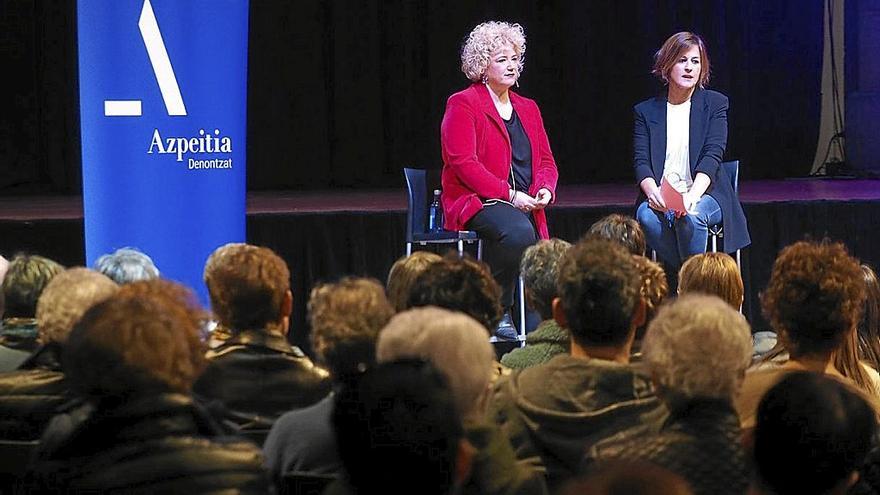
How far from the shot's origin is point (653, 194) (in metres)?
5.48

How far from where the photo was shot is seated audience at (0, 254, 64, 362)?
2.91m

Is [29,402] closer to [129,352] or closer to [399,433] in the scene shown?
[129,352]

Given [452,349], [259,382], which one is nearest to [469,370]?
[452,349]

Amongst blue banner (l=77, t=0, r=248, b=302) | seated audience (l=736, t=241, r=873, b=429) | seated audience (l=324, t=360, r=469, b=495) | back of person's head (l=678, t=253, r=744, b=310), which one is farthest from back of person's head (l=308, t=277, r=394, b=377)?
blue banner (l=77, t=0, r=248, b=302)

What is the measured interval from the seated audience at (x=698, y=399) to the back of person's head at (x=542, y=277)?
117 centimetres

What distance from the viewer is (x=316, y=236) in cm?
620

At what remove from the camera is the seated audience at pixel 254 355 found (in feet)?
8.29

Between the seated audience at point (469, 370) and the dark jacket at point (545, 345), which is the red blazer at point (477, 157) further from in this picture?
the seated audience at point (469, 370)

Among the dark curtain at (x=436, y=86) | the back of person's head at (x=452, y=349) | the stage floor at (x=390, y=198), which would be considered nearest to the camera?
the back of person's head at (x=452, y=349)

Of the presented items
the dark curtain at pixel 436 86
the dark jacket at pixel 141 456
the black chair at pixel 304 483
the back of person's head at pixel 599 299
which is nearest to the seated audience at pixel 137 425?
the dark jacket at pixel 141 456

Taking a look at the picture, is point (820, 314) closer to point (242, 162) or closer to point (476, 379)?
point (476, 379)

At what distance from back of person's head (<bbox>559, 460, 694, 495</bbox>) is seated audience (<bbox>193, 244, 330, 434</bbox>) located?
1.39 meters

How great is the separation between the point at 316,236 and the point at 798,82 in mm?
4519

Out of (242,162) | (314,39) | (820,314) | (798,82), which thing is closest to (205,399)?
(820,314)
